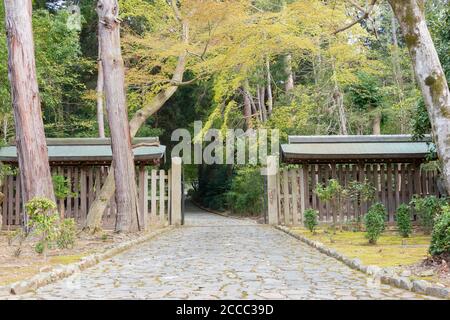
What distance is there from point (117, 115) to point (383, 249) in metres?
7.30

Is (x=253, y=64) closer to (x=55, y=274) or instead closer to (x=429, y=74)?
(x=429, y=74)

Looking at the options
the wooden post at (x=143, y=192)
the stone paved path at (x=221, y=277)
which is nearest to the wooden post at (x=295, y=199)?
the wooden post at (x=143, y=192)

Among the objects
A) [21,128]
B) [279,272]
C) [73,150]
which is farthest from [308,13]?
[279,272]

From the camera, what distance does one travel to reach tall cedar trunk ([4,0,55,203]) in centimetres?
1019

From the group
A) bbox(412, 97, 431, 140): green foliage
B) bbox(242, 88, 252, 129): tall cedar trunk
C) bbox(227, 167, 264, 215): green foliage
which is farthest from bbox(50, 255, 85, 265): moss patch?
bbox(242, 88, 252, 129): tall cedar trunk

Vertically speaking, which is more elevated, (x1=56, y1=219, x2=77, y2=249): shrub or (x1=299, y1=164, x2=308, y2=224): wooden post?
(x1=299, y1=164, x2=308, y2=224): wooden post

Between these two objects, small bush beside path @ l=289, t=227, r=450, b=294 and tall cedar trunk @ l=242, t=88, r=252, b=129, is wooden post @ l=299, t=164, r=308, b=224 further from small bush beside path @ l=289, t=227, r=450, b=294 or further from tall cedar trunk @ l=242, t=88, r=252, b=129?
tall cedar trunk @ l=242, t=88, r=252, b=129

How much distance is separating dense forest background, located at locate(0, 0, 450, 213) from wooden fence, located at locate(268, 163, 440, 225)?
7.52ft

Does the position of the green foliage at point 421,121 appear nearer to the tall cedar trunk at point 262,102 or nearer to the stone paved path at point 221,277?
the stone paved path at point 221,277

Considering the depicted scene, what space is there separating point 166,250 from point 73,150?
7891mm

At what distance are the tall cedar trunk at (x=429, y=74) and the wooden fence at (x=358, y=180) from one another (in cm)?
842

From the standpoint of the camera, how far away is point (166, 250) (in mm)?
9680

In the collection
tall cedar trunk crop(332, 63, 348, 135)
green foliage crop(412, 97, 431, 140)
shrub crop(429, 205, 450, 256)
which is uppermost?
tall cedar trunk crop(332, 63, 348, 135)
